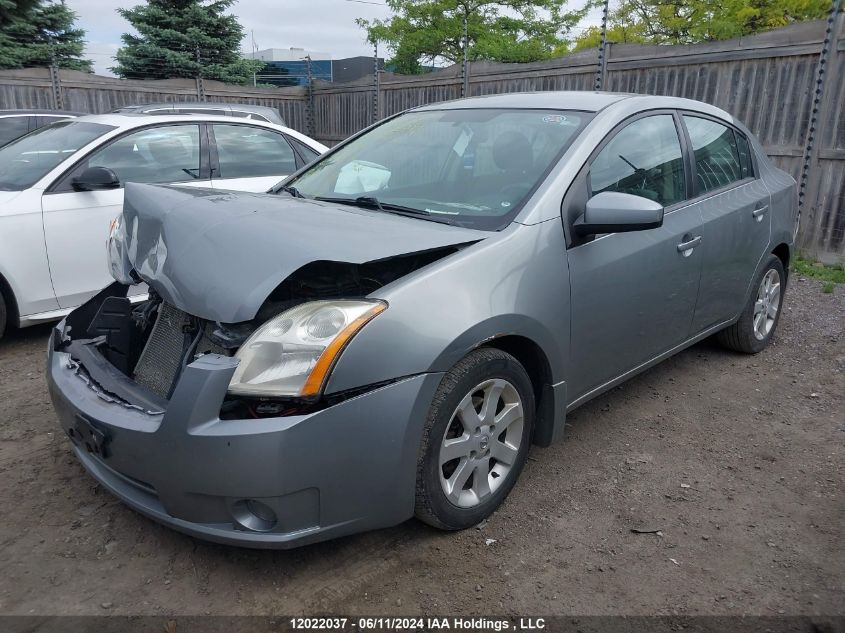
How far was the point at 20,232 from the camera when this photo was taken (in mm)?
4551

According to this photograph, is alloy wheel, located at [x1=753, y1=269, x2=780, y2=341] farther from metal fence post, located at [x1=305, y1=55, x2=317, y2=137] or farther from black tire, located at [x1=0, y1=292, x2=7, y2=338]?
metal fence post, located at [x1=305, y1=55, x2=317, y2=137]

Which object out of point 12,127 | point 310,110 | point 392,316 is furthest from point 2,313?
point 310,110

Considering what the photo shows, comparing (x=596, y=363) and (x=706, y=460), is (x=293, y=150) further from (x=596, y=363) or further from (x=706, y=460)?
(x=706, y=460)

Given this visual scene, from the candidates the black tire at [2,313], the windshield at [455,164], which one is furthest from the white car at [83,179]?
the windshield at [455,164]

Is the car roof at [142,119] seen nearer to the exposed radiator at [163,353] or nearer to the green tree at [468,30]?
the exposed radiator at [163,353]

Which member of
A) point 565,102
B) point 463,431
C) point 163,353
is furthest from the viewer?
point 565,102

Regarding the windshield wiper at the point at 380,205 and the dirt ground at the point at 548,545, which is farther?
the windshield wiper at the point at 380,205

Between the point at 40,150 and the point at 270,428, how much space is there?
4272 mm

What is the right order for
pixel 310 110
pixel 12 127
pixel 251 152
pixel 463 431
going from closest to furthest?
pixel 463 431
pixel 251 152
pixel 12 127
pixel 310 110

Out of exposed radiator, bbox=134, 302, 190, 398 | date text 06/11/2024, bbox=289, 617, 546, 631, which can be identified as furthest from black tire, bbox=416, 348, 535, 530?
exposed radiator, bbox=134, 302, 190, 398

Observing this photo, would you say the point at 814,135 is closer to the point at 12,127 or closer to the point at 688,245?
the point at 688,245

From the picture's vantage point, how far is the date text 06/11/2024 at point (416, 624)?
2.22m

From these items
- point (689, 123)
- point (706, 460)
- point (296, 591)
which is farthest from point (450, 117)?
point (296, 591)

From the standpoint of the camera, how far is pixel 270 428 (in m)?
2.12
